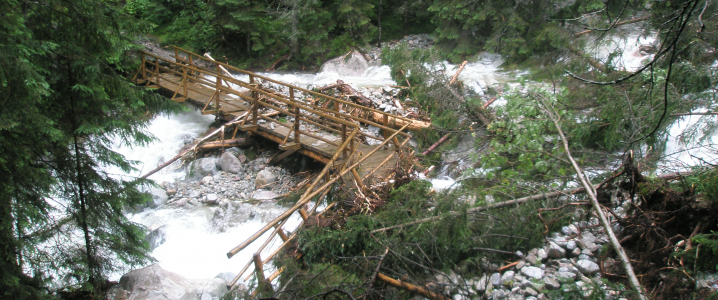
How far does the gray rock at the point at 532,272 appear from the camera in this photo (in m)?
3.41

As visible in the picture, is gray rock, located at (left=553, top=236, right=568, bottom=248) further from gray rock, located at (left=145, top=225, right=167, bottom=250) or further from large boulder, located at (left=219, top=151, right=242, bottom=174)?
large boulder, located at (left=219, top=151, right=242, bottom=174)

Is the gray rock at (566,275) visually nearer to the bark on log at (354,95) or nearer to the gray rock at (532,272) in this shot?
the gray rock at (532,272)

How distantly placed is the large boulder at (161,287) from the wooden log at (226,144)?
4.05 m

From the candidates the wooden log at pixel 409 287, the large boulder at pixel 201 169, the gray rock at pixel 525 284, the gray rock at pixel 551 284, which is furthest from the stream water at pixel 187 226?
the wooden log at pixel 409 287

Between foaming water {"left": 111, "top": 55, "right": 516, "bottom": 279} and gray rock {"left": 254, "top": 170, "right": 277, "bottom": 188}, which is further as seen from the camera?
gray rock {"left": 254, "top": 170, "right": 277, "bottom": 188}

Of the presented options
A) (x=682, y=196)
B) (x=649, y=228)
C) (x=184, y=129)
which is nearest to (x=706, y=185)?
(x=682, y=196)

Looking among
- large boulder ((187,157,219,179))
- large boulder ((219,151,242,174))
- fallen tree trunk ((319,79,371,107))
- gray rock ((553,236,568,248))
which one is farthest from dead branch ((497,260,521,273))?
fallen tree trunk ((319,79,371,107))

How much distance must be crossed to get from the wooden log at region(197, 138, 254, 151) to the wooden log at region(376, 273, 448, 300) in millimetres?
6869

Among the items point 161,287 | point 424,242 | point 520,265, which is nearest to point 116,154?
point 161,287

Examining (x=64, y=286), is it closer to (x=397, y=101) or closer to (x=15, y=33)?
(x=15, y=33)

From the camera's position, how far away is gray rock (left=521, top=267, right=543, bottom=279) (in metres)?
3.41

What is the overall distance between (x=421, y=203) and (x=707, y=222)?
238 cm

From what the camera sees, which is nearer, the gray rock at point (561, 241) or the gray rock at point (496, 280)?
the gray rock at point (496, 280)

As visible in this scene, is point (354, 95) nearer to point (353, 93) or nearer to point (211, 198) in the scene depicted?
point (353, 93)
